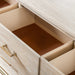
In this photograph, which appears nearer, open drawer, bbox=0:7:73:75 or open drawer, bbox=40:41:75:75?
open drawer, bbox=40:41:75:75

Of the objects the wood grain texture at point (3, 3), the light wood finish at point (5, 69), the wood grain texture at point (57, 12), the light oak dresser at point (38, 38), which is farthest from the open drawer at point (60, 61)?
the wood grain texture at point (3, 3)

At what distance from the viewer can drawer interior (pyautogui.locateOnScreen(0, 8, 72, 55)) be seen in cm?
116

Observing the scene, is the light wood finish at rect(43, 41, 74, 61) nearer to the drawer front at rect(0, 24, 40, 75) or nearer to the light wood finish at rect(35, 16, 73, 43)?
the drawer front at rect(0, 24, 40, 75)

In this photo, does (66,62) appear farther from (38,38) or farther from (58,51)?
(38,38)

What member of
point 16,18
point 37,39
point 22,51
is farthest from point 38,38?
point 22,51

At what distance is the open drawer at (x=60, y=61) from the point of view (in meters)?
0.81

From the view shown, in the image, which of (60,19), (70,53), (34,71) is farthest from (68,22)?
(34,71)

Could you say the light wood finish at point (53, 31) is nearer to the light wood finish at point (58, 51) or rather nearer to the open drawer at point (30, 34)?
the open drawer at point (30, 34)

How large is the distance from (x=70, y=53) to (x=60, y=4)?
0.23m

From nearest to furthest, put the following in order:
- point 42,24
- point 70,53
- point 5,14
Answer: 1. point 70,53
2. point 5,14
3. point 42,24

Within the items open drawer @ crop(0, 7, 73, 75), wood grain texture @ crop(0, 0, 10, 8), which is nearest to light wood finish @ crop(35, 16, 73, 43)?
open drawer @ crop(0, 7, 73, 75)

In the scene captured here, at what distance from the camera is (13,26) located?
126 centimetres

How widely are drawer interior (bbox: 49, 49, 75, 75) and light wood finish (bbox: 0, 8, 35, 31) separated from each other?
0.45m

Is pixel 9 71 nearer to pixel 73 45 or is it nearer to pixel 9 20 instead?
pixel 9 20
